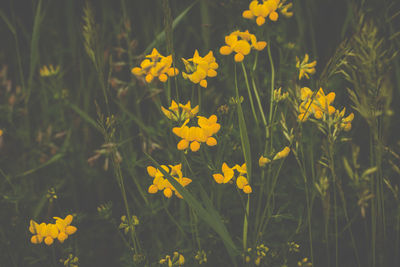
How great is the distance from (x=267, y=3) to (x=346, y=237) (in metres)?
1.16

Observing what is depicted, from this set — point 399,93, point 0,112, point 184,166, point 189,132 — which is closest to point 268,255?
point 184,166

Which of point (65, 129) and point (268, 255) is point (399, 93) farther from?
point (65, 129)

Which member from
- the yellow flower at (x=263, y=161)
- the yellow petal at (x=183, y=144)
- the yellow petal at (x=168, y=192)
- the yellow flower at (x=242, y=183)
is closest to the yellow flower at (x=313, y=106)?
the yellow flower at (x=263, y=161)

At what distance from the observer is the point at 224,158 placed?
5.62ft

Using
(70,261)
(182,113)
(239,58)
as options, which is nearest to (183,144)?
(182,113)

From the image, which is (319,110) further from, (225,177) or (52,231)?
(52,231)

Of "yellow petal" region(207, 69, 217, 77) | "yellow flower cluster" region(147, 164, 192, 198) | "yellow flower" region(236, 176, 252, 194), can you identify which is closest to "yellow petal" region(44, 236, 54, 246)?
"yellow flower cluster" region(147, 164, 192, 198)

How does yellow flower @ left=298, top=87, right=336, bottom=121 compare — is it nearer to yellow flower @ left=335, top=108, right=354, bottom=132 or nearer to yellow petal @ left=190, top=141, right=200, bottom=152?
yellow flower @ left=335, top=108, right=354, bottom=132

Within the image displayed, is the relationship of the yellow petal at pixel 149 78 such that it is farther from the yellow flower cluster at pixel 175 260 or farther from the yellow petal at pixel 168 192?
the yellow flower cluster at pixel 175 260

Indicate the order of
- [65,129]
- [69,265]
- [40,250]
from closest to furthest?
[69,265] → [40,250] → [65,129]

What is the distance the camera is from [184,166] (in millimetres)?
1494

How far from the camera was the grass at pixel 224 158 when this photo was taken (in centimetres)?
133

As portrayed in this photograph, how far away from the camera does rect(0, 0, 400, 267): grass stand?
1.33m

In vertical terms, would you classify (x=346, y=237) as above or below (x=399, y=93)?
below
